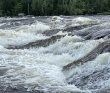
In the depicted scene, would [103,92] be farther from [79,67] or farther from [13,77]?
[13,77]

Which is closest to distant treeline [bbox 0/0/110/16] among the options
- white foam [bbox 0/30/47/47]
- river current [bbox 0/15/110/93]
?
white foam [bbox 0/30/47/47]

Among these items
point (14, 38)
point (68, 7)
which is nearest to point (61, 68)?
point (14, 38)

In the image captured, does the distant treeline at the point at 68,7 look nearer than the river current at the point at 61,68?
No

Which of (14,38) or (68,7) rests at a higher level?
(14,38)

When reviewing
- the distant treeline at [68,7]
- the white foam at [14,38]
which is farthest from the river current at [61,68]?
the distant treeline at [68,7]

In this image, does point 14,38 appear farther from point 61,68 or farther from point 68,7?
point 68,7

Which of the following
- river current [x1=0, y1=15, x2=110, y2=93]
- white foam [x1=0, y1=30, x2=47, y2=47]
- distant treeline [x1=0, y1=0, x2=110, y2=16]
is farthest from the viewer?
distant treeline [x1=0, y1=0, x2=110, y2=16]

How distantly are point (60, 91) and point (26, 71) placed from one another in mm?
2371

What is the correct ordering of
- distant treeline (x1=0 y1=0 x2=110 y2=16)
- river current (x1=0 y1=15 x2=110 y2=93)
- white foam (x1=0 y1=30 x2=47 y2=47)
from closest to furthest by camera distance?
river current (x1=0 y1=15 x2=110 y2=93), white foam (x1=0 y1=30 x2=47 y2=47), distant treeline (x1=0 y1=0 x2=110 y2=16)

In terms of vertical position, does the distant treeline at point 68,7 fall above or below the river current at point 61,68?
below

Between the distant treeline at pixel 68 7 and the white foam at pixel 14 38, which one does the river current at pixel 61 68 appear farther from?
the distant treeline at pixel 68 7

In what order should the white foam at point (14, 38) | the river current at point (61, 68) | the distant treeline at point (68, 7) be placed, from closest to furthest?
the river current at point (61, 68) < the white foam at point (14, 38) < the distant treeline at point (68, 7)

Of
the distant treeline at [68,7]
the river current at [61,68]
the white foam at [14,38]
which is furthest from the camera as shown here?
the distant treeline at [68,7]

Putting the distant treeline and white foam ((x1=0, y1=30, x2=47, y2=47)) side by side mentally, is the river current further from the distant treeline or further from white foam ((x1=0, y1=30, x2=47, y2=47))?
the distant treeline
